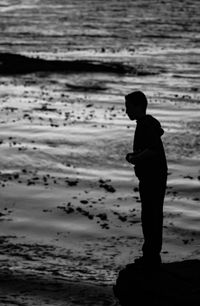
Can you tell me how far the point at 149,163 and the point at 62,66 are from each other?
35726 millimetres

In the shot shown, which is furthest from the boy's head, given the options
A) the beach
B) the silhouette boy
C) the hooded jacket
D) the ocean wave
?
the ocean wave

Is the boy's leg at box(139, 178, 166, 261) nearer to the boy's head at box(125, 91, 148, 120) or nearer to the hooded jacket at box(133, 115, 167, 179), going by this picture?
the hooded jacket at box(133, 115, 167, 179)

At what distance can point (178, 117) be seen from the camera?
30.1 meters

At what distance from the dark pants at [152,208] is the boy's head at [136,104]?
1.08 metres

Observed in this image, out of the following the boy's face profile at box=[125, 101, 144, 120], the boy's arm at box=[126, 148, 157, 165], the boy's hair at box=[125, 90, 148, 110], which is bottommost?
the boy's arm at box=[126, 148, 157, 165]

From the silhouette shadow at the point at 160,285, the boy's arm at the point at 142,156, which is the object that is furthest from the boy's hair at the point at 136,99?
the silhouette shadow at the point at 160,285

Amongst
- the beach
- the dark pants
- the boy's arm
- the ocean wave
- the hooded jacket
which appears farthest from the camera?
the ocean wave

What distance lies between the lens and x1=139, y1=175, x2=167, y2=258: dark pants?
10672 mm

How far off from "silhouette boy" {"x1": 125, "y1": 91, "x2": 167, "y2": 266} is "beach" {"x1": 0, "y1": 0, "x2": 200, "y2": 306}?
2.98m

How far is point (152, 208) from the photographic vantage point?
1080 centimetres

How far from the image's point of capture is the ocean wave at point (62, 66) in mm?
43531

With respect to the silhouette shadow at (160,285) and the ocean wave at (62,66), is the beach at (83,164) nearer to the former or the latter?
the ocean wave at (62,66)

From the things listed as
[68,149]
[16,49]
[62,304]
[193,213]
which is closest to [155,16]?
[16,49]

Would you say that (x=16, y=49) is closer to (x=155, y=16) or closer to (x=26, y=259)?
(x=155, y=16)
